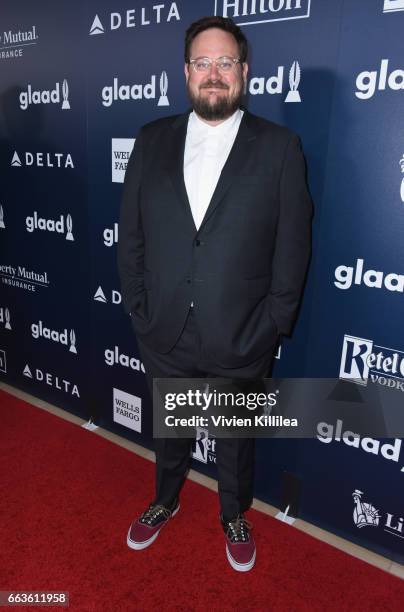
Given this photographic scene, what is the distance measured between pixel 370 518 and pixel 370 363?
68 cm

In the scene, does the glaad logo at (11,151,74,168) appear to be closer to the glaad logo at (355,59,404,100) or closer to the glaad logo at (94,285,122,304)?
the glaad logo at (94,285,122,304)

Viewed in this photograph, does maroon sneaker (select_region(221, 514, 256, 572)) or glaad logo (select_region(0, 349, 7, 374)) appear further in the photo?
glaad logo (select_region(0, 349, 7, 374))

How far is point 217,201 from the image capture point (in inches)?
65.4

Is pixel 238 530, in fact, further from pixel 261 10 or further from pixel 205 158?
pixel 261 10

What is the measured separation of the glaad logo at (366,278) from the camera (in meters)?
1.82

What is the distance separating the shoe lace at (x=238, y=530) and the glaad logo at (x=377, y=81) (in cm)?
168

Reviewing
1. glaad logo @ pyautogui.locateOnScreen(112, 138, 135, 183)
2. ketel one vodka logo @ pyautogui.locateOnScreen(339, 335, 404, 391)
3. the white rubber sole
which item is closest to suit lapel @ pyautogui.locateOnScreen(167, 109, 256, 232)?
glaad logo @ pyautogui.locateOnScreen(112, 138, 135, 183)

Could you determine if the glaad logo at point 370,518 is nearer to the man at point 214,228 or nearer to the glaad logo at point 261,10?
the man at point 214,228

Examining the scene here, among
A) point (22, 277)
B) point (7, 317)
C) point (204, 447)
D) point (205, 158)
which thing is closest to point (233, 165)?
point (205, 158)

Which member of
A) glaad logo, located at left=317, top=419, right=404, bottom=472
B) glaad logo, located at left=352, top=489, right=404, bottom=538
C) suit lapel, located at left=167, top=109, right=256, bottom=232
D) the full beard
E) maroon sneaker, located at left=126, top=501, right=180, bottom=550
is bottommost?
maroon sneaker, located at left=126, top=501, right=180, bottom=550

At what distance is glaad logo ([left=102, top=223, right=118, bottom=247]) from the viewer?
257 centimetres

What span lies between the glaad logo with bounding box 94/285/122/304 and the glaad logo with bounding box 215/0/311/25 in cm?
138

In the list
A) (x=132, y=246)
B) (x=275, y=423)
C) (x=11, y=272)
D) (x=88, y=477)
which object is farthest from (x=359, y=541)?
(x=11, y=272)

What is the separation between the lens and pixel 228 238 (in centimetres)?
167
